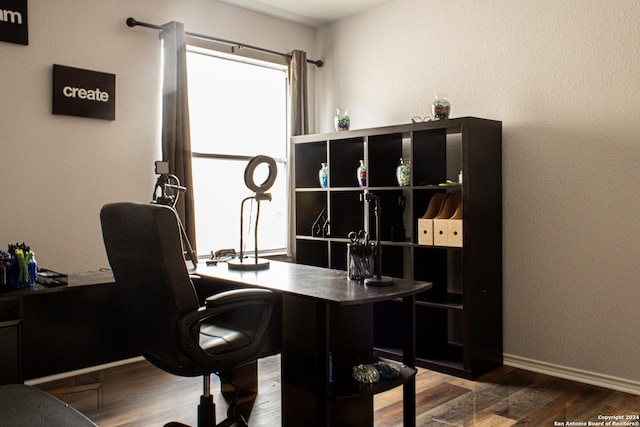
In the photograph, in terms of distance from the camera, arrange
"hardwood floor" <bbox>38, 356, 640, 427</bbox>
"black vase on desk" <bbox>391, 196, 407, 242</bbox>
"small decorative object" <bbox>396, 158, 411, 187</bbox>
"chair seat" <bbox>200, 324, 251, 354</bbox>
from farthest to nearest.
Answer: "black vase on desk" <bbox>391, 196, 407, 242</bbox> → "small decorative object" <bbox>396, 158, 411, 187</bbox> → "hardwood floor" <bbox>38, 356, 640, 427</bbox> → "chair seat" <bbox>200, 324, 251, 354</bbox>

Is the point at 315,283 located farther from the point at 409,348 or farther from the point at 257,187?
the point at 257,187

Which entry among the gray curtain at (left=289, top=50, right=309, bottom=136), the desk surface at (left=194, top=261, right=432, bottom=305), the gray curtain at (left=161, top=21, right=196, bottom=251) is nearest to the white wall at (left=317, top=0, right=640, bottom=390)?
the gray curtain at (left=289, top=50, right=309, bottom=136)

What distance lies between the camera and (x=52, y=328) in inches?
106

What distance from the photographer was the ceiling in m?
4.42

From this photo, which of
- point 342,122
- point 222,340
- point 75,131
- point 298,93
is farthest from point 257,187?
point 298,93

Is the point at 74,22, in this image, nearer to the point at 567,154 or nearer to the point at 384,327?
the point at 384,327

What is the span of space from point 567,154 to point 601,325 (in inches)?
42.2

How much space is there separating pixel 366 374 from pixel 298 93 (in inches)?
117

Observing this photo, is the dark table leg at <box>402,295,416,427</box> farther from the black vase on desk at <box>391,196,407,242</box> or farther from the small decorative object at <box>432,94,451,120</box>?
the small decorative object at <box>432,94,451,120</box>

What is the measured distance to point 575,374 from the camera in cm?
339

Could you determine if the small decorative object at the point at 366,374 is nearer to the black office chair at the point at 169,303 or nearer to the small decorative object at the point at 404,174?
the black office chair at the point at 169,303

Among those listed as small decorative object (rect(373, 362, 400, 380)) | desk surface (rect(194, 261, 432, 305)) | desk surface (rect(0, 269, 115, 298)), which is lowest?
small decorative object (rect(373, 362, 400, 380))

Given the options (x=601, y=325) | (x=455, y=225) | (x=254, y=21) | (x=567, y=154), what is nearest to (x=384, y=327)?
(x=455, y=225)

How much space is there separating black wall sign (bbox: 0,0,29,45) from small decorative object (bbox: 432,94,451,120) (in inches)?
104
